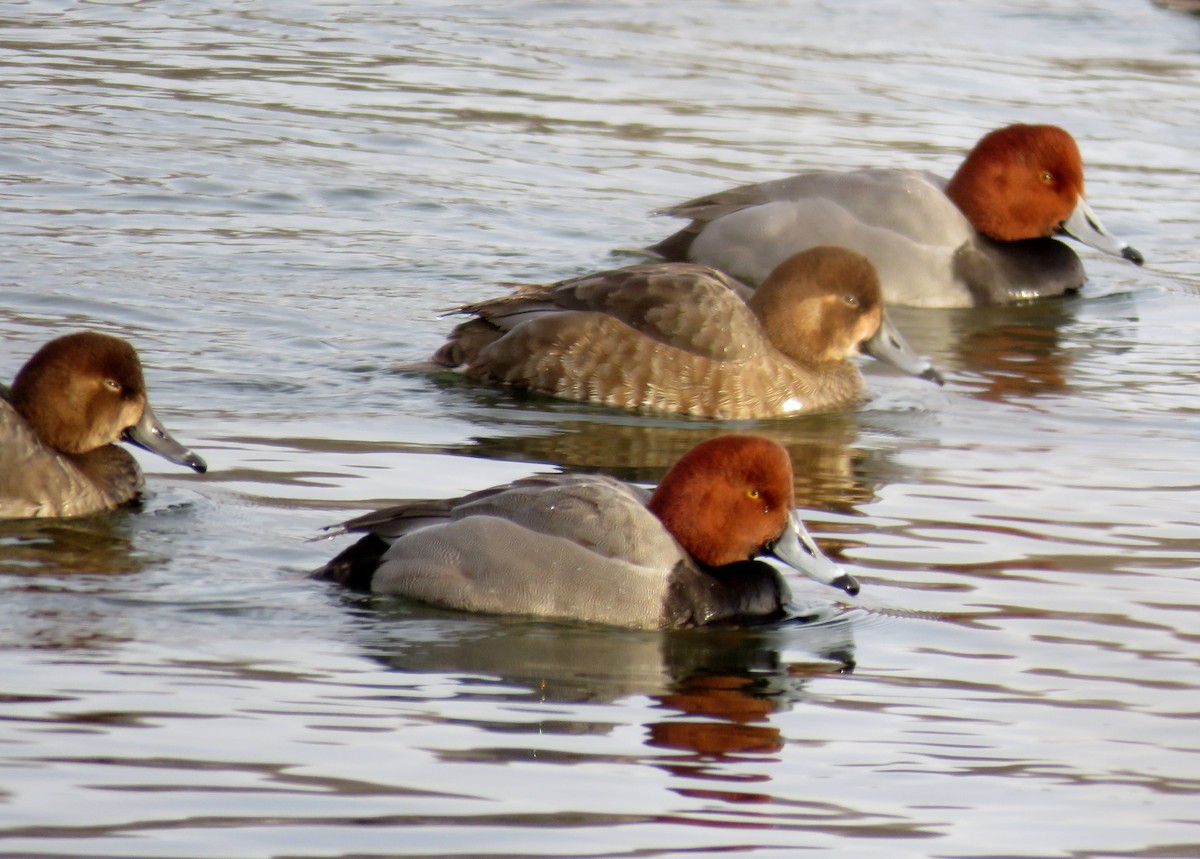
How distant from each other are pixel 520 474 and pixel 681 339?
1.58 meters

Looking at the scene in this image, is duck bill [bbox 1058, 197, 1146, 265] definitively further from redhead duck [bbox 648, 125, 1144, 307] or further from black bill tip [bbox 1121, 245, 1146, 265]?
black bill tip [bbox 1121, 245, 1146, 265]

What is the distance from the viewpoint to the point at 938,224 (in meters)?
12.7

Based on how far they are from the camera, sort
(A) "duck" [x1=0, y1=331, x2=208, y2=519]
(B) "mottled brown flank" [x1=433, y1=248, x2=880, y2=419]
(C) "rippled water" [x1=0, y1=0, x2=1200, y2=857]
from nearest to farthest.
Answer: (C) "rippled water" [x1=0, y1=0, x2=1200, y2=857] → (A) "duck" [x1=0, y1=331, x2=208, y2=519] → (B) "mottled brown flank" [x1=433, y1=248, x2=880, y2=419]

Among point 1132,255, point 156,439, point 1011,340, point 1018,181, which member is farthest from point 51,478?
point 1132,255

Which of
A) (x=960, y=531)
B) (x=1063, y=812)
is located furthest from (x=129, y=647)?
(x=960, y=531)

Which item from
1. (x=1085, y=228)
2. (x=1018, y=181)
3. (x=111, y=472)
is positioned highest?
(x=1018, y=181)

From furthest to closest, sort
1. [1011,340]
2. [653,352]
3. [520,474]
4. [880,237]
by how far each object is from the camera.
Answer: [880,237], [1011,340], [653,352], [520,474]

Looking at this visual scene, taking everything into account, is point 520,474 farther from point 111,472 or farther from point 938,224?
point 938,224

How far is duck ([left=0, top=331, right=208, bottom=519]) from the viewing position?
26.3ft

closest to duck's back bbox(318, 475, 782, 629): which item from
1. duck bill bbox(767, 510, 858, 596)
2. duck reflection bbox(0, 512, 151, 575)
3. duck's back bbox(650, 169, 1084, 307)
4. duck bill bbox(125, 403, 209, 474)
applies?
duck bill bbox(767, 510, 858, 596)

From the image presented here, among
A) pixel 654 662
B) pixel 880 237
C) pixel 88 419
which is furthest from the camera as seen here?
pixel 880 237

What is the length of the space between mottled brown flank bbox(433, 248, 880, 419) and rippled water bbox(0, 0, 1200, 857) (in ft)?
0.59

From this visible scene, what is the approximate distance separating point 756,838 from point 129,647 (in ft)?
6.88

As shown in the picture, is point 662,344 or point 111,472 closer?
point 111,472
